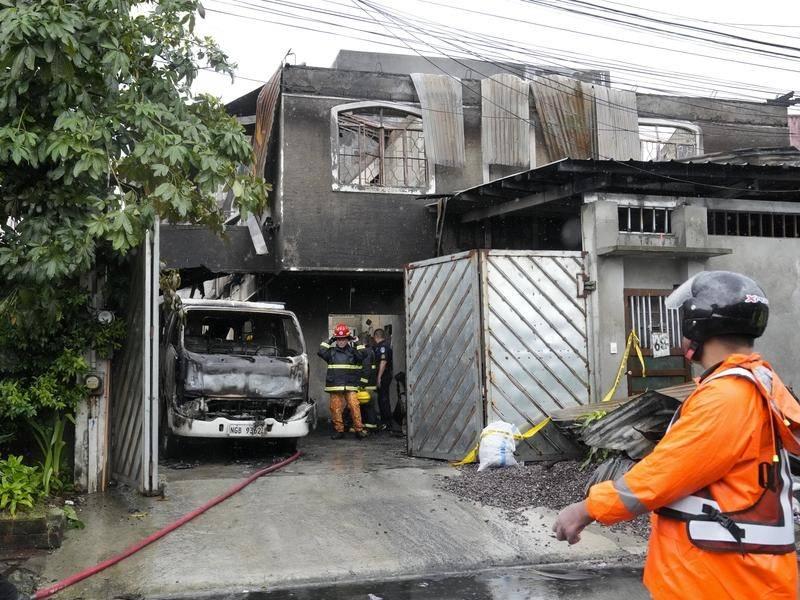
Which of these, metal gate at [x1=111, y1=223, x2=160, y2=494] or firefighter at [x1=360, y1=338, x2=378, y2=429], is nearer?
metal gate at [x1=111, y1=223, x2=160, y2=494]

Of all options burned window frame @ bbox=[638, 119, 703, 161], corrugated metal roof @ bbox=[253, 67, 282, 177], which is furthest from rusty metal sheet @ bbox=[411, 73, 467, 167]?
burned window frame @ bbox=[638, 119, 703, 161]

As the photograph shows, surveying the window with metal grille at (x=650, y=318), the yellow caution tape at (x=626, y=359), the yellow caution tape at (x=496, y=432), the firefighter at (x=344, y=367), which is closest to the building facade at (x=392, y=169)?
the firefighter at (x=344, y=367)

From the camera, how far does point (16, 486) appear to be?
21.5 feet

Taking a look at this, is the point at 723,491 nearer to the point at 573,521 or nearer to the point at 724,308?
the point at 573,521

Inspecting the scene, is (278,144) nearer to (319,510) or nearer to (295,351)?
(295,351)

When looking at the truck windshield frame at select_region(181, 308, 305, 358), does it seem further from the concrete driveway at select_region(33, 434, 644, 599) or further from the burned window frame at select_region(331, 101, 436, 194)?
the burned window frame at select_region(331, 101, 436, 194)

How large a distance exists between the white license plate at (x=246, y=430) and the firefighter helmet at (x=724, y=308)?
8.25 meters

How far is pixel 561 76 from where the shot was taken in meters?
15.8

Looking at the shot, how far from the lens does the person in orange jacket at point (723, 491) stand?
231 cm

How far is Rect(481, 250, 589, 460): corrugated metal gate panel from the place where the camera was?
10023mm

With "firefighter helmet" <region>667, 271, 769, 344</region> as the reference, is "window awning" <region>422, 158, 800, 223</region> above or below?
above

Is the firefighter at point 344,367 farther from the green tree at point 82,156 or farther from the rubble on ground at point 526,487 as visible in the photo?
the green tree at point 82,156

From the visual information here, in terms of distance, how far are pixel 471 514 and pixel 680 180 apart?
5.76m

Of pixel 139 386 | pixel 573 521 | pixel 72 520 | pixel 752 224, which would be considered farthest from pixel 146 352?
pixel 752 224
